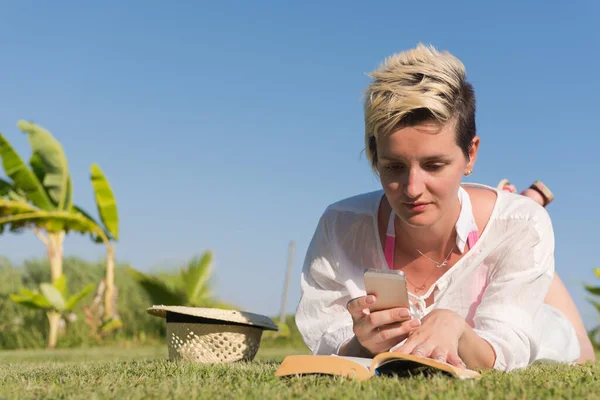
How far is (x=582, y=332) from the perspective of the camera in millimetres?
5090

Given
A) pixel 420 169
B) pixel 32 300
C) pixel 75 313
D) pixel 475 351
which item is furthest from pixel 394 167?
pixel 75 313

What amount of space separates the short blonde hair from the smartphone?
765mm

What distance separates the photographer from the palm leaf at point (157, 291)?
1348 cm

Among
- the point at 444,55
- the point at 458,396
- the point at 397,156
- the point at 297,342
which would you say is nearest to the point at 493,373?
the point at 458,396

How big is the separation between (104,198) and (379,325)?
13.1 meters

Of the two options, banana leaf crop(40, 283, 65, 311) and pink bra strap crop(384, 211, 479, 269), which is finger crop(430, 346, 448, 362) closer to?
pink bra strap crop(384, 211, 479, 269)

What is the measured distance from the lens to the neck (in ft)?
12.4

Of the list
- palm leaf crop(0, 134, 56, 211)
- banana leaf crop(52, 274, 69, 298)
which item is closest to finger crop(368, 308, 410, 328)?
banana leaf crop(52, 274, 69, 298)

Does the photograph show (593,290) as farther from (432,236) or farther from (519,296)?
(519,296)

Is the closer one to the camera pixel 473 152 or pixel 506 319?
pixel 506 319

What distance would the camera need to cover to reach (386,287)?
2.74 m

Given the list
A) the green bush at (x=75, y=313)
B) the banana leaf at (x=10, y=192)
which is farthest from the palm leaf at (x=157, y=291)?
the banana leaf at (x=10, y=192)

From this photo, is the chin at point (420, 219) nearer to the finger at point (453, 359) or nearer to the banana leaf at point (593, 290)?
the finger at point (453, 359)

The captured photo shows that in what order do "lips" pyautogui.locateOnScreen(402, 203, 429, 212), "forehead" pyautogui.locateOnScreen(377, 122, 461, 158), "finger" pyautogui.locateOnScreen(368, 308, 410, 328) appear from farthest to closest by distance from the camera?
1. "lips" pyautogui.locateOnScreen(402, 203, 429, 212)
2. "forehead" pyautogui.locateOnScreen(377, 122, 461, 158)
3. "finger" pyautogui.locateOnScreen(368, 308, 410, 328)
